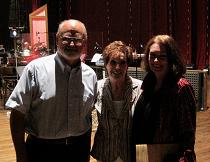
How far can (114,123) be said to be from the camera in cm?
238

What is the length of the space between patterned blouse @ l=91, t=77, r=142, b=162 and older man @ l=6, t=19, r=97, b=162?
7.1 inches

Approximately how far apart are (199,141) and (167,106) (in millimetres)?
3225

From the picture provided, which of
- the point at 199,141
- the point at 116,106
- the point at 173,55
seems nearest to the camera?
the point at 173,55

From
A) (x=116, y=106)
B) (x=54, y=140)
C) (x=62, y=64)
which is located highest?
(x=62, y=64)

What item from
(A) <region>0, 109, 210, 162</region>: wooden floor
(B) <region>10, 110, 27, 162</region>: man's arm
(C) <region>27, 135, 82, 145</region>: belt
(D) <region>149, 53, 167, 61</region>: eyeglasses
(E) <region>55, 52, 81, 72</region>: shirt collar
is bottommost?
(A) <region>0, 109, 210, 162</region>: wooden floor

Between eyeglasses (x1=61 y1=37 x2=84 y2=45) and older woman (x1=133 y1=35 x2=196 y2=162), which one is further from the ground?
eyeglasses (x1=61 y1=37 x2=84 y2=45)

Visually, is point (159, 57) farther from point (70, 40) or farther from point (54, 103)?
point (54, 103)

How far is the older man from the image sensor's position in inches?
81.0

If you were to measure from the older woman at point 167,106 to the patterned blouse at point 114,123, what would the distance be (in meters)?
0.12

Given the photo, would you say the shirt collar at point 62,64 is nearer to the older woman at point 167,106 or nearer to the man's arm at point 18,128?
the man's arm at point 18,128

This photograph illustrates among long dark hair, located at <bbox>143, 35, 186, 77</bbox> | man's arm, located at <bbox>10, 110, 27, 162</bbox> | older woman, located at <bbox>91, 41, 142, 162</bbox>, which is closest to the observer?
man's arm, located at <bbox>10, 110, 27, 162</bbox>

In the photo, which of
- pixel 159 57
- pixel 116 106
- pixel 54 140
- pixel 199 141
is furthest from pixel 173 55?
pixel 199 141

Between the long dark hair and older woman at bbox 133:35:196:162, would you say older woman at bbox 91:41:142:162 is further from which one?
the long dark hair

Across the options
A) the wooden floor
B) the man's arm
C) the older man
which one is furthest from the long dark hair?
the wooden floor
